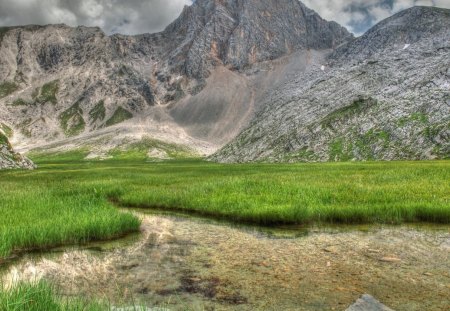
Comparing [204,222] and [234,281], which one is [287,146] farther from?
[234,281]

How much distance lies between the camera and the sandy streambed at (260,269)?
892cm

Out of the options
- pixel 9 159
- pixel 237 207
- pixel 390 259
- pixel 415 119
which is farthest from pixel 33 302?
pixel 415 119

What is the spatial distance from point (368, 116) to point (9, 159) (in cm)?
9789

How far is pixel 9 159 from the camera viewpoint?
261 ft

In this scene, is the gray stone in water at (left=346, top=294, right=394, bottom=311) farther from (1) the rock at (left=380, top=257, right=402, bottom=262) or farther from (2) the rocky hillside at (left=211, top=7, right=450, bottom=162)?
(2) the rocky hillside at (left=211, top=7, right=450, bottom=162)

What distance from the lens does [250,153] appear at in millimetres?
135875

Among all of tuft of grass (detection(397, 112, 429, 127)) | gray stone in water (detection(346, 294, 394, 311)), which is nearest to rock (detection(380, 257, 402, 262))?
gray stone in water (detection(346, 294, 394, 311))

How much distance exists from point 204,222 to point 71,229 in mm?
7035

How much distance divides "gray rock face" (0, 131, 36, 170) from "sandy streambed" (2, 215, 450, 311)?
7434cm

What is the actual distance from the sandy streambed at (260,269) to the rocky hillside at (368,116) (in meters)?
81.4

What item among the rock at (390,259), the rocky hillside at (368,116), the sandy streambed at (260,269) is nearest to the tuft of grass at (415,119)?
the rocky hillside at (368,116)

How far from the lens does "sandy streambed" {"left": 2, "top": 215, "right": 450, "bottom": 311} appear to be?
8.92 meters

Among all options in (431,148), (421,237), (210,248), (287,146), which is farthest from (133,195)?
(287,146)

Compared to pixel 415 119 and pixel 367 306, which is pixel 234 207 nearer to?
pixel 367 306
